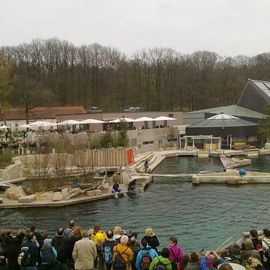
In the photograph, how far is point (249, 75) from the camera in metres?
87.1

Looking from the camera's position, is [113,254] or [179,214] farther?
[179,214]

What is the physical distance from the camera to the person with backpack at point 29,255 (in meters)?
9.30

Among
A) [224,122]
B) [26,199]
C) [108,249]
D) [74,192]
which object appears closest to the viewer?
[108,249]

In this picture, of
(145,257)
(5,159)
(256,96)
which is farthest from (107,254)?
(256,96)

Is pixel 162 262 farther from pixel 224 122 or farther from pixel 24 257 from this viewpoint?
pixel 224 122

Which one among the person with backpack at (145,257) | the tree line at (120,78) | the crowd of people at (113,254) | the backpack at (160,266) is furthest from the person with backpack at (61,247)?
the tree line at (120,78)

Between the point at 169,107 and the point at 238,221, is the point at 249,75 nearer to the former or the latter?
the point at 169,107

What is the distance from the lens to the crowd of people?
8.59 metres

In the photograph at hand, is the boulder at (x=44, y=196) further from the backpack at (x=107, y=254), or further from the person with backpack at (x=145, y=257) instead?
the person with backpack at (x=145, y=257)

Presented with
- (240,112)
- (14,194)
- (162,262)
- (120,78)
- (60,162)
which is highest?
(120,78)

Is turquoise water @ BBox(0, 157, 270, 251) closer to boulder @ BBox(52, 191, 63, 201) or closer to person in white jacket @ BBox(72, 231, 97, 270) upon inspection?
boulder @ BBox(52, 191, 63, 201)

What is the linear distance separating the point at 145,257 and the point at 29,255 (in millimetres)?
2452

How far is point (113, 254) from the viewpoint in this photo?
9.26 metres

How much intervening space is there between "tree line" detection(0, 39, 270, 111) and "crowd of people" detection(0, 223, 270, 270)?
211ft
